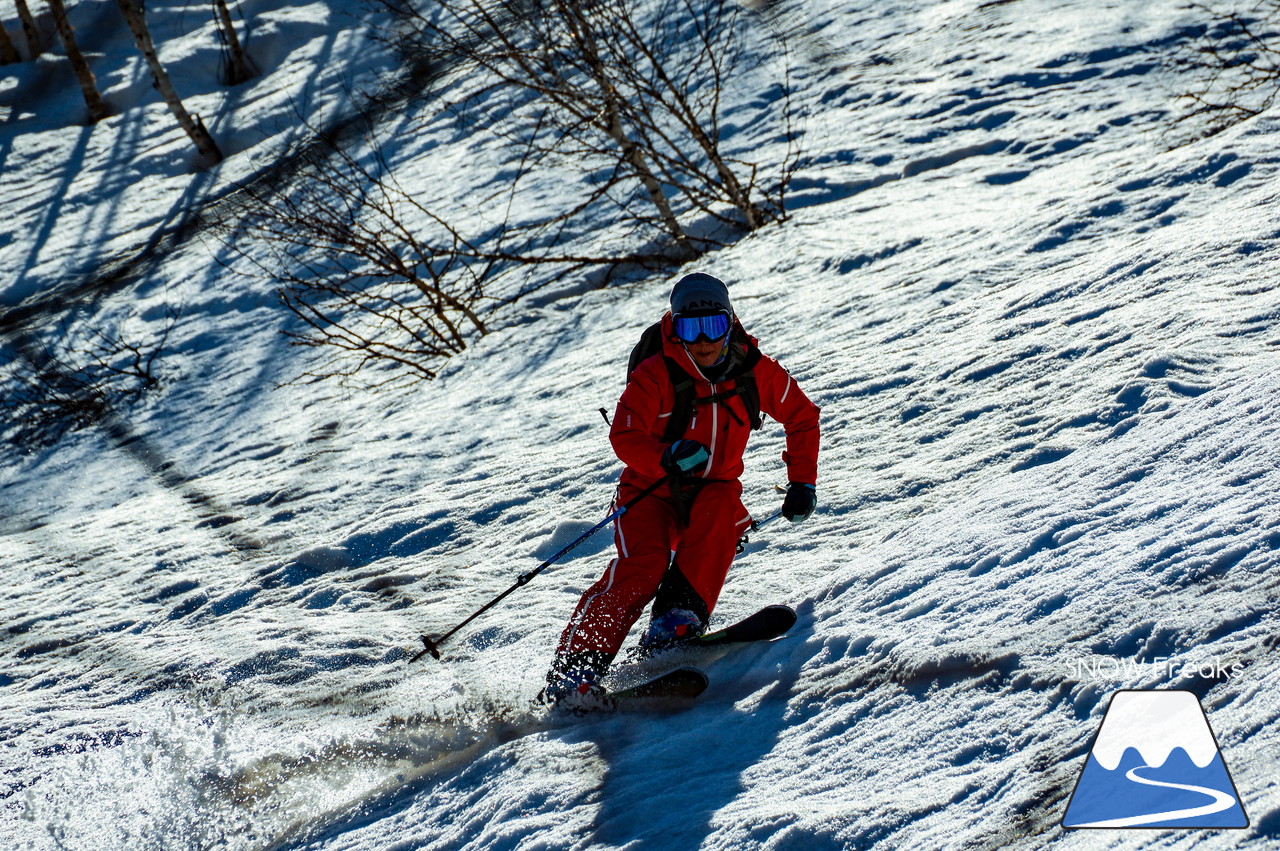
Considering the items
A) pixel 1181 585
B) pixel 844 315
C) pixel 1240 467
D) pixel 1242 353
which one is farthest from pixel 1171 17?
pixel 1181 585

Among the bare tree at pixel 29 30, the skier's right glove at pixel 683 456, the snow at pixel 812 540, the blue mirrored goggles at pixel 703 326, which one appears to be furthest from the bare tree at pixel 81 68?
the skier's right glove at pixel 683 456

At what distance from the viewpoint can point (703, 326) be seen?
3.51 m

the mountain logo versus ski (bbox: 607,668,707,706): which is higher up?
the mountain logo

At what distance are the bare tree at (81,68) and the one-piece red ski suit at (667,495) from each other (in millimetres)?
18059

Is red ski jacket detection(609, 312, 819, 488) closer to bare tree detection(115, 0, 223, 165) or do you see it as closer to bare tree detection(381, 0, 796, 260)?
bare tree detection(381, 0, 796, 260)

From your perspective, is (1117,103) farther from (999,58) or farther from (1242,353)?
(1242,353)

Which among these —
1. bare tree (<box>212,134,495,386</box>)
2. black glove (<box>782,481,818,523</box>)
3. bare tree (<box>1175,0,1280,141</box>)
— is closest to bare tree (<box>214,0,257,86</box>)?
bare tree (<box>212,134,495,386</box>)

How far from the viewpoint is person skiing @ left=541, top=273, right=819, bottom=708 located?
3.43 m

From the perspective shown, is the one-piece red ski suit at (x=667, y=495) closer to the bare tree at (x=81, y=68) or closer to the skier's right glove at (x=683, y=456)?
the skier's right glove at (x=683, y=456)

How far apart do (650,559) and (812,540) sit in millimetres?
985

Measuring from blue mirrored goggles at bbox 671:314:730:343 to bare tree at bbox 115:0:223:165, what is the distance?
510 inches

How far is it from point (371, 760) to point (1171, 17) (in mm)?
10624

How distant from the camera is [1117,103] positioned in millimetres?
8711

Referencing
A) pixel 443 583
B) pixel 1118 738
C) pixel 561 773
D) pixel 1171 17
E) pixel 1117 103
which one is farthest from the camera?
pixel 1171 17
